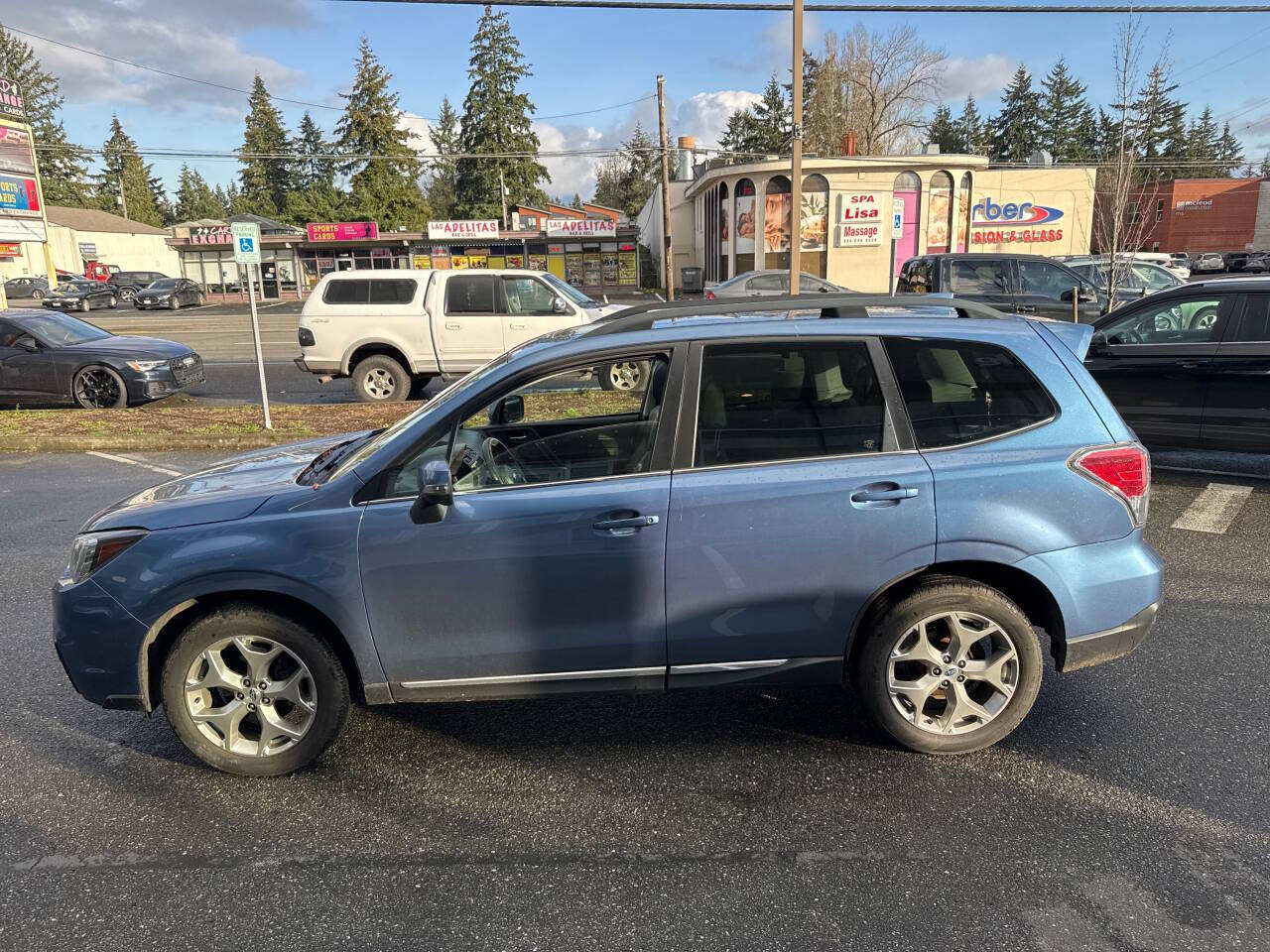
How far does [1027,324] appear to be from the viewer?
3596 mm

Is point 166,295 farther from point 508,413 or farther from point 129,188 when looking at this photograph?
point 129,188

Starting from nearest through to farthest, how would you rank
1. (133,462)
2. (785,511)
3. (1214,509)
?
(785,511) → (1214,509) → (133,462)

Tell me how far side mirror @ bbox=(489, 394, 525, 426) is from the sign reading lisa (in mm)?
48280

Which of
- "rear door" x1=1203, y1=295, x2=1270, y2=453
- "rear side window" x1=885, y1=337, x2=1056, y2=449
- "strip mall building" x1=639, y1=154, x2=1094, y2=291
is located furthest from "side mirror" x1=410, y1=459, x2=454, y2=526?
"strip mall building" x1=639, y1=154, x2=1094, y2=291

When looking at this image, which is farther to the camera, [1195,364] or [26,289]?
[26,289]

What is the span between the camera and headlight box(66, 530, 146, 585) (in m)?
3.25

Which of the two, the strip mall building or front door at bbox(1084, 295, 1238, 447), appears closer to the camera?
front door at bbox(1084, 295, 1238, 447)

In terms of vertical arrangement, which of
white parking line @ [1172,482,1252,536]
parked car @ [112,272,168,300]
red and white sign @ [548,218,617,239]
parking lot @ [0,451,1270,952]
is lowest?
parking lot @ [0,451,1270,952]

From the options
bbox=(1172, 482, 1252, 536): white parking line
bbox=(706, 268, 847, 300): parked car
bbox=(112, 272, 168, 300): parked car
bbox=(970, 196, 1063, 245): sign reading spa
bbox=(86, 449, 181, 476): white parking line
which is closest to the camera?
bbox=(1172, 482, 1252, 536): white parking line

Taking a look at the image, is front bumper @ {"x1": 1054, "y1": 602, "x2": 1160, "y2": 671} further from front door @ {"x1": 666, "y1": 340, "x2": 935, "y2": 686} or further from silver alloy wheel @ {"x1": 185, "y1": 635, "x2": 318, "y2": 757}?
silver alloy wheel @ {"x1": 185, "y1": 635, "x2": 318, "y2": 757}

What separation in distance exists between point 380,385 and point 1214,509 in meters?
10.7

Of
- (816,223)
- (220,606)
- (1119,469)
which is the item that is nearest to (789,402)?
(1119,469)

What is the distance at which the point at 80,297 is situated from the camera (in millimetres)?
43125

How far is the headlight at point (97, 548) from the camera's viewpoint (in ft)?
10.6
